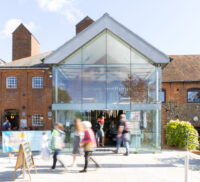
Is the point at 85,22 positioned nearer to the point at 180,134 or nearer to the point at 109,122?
the point at 109,122

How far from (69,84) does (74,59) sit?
1.51 m

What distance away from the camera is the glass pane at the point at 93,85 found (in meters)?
12.6

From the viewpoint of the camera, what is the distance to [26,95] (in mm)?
Result: 20844

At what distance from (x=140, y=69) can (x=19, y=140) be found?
7671mm

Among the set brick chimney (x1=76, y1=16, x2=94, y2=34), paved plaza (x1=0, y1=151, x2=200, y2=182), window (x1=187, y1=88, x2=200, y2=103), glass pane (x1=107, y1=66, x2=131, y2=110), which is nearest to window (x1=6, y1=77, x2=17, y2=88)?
brick chimney (x1=76, y1=16, x2=94, y2=34)

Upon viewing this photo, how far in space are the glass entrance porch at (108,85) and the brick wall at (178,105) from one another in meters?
9.14

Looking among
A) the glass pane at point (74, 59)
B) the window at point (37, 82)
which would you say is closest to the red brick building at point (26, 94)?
the window at point (37, 82)

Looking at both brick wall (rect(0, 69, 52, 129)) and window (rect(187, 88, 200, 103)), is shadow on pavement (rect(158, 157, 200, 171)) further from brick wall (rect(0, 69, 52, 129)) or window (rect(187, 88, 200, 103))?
brick wall (rect(0, 69, 52, 129))

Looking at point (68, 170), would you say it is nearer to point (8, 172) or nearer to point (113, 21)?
point (8, 172)

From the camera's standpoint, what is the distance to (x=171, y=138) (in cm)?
1566

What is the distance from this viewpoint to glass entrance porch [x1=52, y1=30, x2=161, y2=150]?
12391 mm

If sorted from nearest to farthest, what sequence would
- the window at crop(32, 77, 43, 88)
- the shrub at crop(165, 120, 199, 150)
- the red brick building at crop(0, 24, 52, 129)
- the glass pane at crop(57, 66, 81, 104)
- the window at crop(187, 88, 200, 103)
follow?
the glass pane at crop(57, 66, 81, 104) < the shrub at crop(165, 120, 199, 150) < the red brick building at crop(0, 24, 52, 129) < the window at crop(32, 77, 43, 88) < the window at crop(187, 88, 200, 103)

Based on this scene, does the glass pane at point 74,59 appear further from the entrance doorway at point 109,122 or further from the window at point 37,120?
the window at point 37,120

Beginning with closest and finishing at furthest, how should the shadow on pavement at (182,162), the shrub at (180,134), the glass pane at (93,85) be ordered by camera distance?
the shadow on pavement at (182,162) < the glass pane at (93,85) < the shrub at (180,134)
